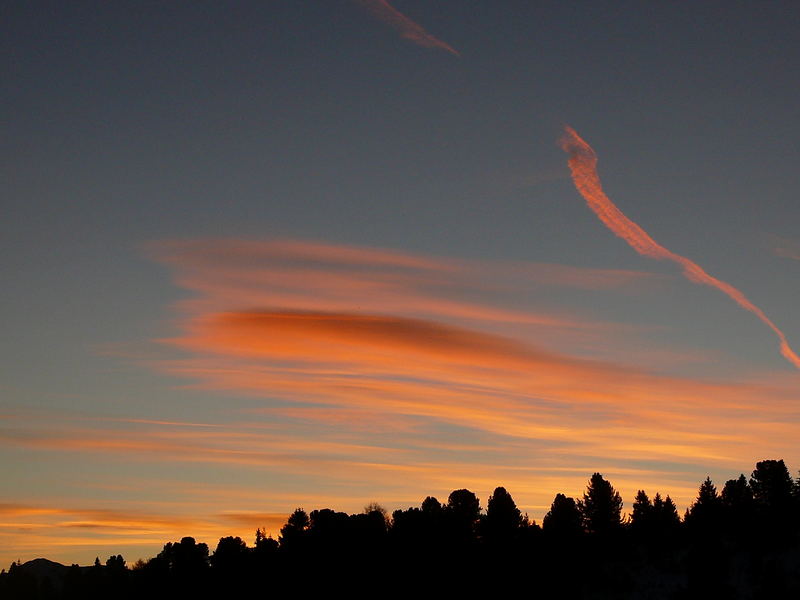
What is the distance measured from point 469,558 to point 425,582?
7.72m

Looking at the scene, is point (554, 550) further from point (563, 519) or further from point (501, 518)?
point (501, 518)

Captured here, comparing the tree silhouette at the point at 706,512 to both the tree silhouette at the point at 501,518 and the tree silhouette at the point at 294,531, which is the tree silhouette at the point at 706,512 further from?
the tree silhouette at the point at 294,531

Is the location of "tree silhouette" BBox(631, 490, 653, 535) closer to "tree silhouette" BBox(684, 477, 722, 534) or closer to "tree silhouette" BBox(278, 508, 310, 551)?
"tree silhouette" BBox(684, 477, 722, 534)

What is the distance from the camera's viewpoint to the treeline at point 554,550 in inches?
4269

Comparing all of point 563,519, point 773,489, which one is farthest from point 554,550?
point 773,489

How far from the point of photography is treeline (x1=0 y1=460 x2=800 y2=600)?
4269 inches

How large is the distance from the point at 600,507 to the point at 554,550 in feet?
57.9

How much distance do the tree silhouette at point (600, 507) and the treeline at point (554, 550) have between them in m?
0.18

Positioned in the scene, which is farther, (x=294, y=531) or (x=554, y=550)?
(x=294, y=531)

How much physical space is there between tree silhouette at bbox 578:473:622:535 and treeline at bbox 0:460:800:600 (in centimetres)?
18

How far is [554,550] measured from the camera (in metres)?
128

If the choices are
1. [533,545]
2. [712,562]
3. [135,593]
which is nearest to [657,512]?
[533,545]

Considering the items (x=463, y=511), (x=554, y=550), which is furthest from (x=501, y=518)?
(x=554, y=550)

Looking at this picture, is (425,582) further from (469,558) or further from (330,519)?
(330,519)
